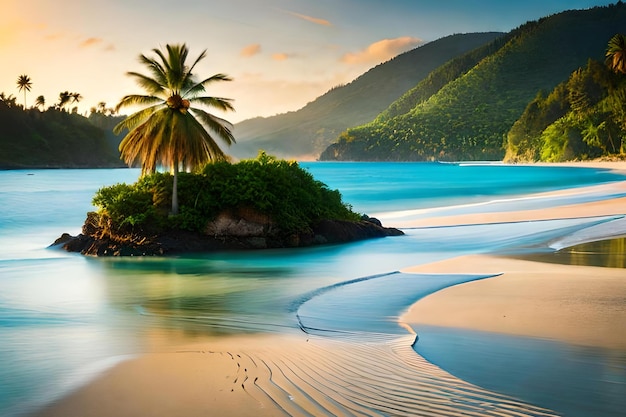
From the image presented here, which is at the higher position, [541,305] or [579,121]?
[579,121]

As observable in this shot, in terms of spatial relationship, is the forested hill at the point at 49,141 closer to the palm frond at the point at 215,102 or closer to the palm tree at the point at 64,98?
the palm tree at the point at 64,98

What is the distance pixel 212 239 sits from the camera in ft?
76.6

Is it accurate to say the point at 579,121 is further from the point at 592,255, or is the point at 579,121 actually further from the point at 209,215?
the point at 592,255

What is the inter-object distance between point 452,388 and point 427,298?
20.1 feet

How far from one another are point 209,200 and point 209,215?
58 cm

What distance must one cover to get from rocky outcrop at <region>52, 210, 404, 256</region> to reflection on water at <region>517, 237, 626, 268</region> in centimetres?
855

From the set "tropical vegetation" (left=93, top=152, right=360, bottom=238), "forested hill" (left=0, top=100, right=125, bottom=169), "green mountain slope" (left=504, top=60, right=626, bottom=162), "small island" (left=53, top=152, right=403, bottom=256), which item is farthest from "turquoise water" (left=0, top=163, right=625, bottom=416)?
"forested hill" (left=0, top=100, right=125, bottom=169)

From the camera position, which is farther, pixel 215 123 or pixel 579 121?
pixel 579 121

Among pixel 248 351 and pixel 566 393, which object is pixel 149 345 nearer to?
pixel 248 351

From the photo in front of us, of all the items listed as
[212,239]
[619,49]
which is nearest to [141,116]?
[212,239]

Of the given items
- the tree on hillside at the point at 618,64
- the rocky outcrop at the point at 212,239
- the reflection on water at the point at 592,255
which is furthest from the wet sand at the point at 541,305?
the tree on hillside at the point at 618,64

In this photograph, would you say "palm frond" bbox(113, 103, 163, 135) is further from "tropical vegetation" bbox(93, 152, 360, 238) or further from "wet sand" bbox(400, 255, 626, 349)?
"wet sand" bbox(400, 255, 626, 349)

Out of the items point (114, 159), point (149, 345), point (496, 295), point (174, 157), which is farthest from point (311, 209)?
point (114, 159)

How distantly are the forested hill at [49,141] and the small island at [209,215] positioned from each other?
524 feet
